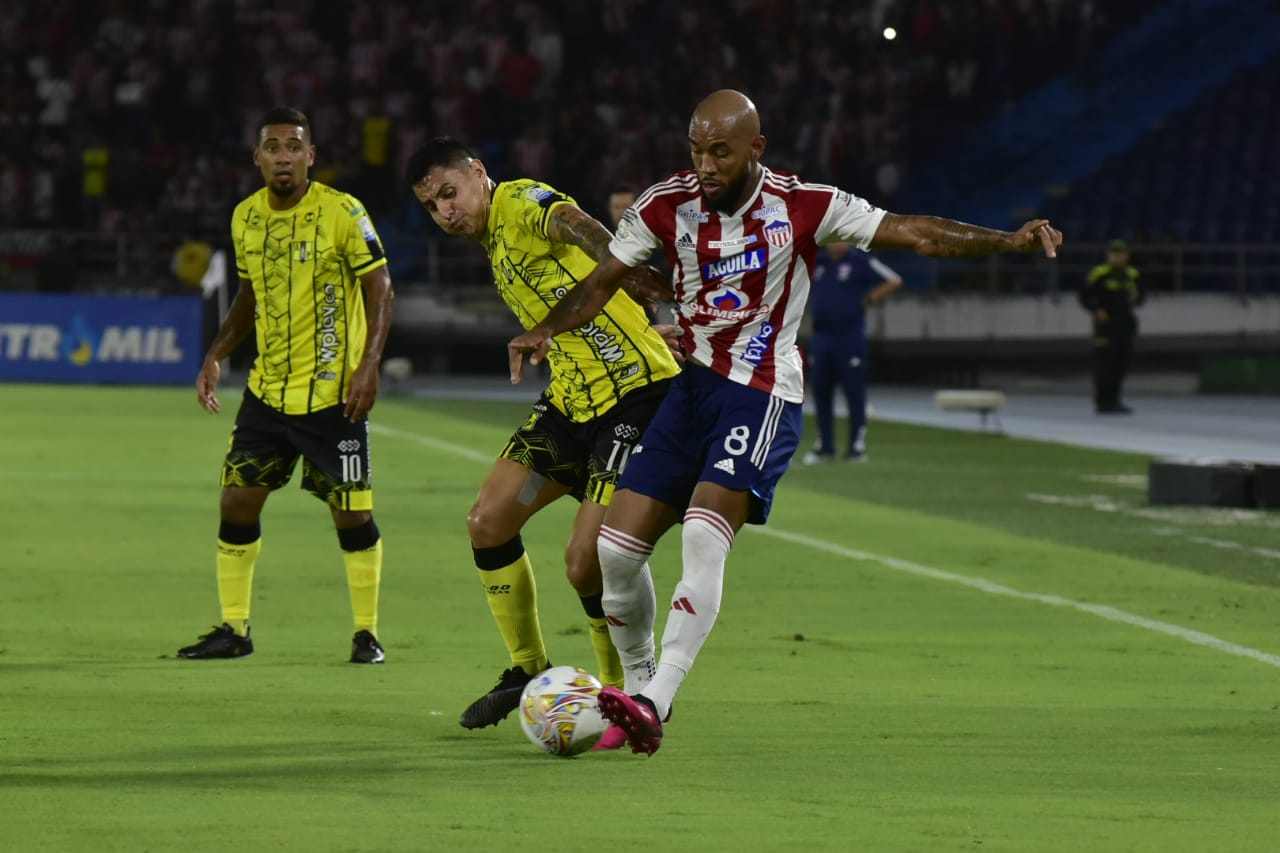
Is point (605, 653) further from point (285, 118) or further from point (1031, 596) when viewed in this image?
point (1031, 596)

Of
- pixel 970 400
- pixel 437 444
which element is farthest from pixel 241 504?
pixel 970 400

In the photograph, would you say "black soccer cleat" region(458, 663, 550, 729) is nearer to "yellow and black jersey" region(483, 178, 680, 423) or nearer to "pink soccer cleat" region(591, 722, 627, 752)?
"pink soccer cleat" region(591, 722, 627, 752)

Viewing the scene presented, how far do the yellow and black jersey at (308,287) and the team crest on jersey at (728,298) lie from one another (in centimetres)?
236

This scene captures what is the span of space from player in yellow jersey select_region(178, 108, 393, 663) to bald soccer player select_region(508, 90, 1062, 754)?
2.08 metres

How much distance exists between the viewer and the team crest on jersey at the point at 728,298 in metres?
7.02

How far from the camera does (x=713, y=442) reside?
7023 millimetres

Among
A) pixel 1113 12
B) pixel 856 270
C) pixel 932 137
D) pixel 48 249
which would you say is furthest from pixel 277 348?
pixel 1113 12

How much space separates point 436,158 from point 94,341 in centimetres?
2435

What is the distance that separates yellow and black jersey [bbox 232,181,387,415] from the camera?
29.6 ft

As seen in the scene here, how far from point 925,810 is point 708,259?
6.23ft

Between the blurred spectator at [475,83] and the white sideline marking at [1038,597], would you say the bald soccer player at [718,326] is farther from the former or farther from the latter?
the blurred spectator at [475,83]

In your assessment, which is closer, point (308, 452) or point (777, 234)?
point (777, 234)

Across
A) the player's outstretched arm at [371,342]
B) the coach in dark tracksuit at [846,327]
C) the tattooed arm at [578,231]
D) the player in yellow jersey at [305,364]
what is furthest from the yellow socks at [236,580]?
the coach in dark tracksuit at [846,327]

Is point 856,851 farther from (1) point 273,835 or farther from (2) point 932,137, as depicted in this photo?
(2) point 932,137
